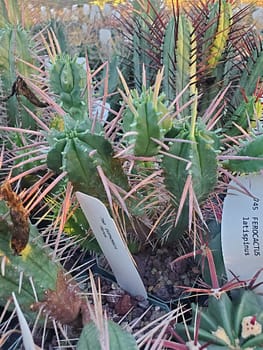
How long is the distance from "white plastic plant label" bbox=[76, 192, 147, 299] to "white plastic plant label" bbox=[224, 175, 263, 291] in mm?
136

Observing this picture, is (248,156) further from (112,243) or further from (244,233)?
(112,243)

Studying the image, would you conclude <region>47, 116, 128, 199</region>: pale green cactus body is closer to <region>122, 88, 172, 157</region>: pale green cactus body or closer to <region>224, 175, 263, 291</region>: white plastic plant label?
<region>122, 88, 172, 157</region>: pale green cactus body

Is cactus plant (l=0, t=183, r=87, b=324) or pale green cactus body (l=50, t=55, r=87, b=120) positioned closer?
cactus plant (l=0, t=183, r=87, b=324)

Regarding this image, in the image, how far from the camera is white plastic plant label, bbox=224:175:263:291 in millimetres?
781

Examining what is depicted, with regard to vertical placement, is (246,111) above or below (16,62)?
below

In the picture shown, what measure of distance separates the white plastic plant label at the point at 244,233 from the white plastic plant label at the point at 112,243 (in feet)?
0.45

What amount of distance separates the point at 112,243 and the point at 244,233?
188 millimetres

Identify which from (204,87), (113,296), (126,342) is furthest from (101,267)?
(204,87)

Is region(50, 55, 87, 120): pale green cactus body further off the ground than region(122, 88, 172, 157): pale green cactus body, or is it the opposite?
region(50, 55, 87, 120): pale green cactus body

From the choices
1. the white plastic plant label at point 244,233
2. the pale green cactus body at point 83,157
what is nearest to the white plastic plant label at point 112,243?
the pale green cactus body at point 83,157

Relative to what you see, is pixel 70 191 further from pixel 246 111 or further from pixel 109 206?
pixel 246 111

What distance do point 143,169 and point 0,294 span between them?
10.6 inches

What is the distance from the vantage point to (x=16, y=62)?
109 cm

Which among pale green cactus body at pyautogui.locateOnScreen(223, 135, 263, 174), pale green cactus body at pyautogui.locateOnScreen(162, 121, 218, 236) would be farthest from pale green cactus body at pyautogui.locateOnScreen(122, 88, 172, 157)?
pale green cactus body at pyautogui.locateOnScreen(223, 135, 263, 174)
